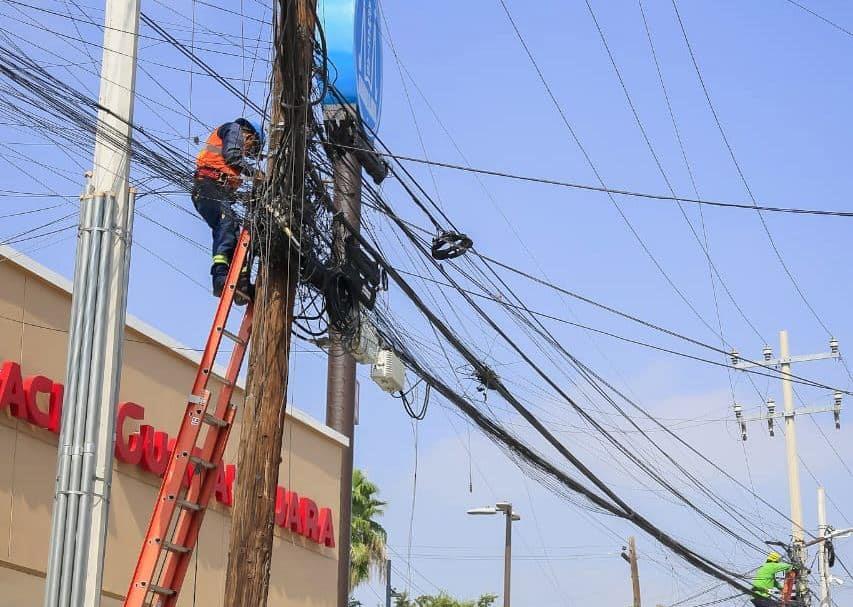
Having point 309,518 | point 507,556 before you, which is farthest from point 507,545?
point 309,518

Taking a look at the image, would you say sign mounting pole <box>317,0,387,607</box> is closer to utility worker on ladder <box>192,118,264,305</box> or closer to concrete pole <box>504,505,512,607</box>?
utility worker on ladder <box>192,118,264,305</box>

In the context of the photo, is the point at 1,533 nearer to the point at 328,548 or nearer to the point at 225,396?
the point at 225,396

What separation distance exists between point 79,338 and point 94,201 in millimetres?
997

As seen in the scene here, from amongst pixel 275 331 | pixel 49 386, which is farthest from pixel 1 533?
pixel 275 331

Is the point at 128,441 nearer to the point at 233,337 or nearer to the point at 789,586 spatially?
the point at 233,337

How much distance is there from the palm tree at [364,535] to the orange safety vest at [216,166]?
2082cm

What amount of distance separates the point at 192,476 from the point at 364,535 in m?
22.2

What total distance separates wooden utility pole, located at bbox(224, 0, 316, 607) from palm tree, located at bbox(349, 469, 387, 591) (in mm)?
21309

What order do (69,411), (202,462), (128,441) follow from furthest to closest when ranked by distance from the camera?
(128,441) < (202,462) < (69,411)

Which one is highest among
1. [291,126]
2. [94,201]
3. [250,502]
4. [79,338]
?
[291,126]

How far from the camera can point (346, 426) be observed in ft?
57.3

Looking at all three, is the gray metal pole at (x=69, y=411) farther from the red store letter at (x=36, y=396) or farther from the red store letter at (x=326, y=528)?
the red store letter at (x=326, y=528)

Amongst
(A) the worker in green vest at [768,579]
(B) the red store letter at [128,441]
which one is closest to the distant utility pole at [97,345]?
(B) the red store letter at [128,441]

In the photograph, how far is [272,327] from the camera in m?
10.7
